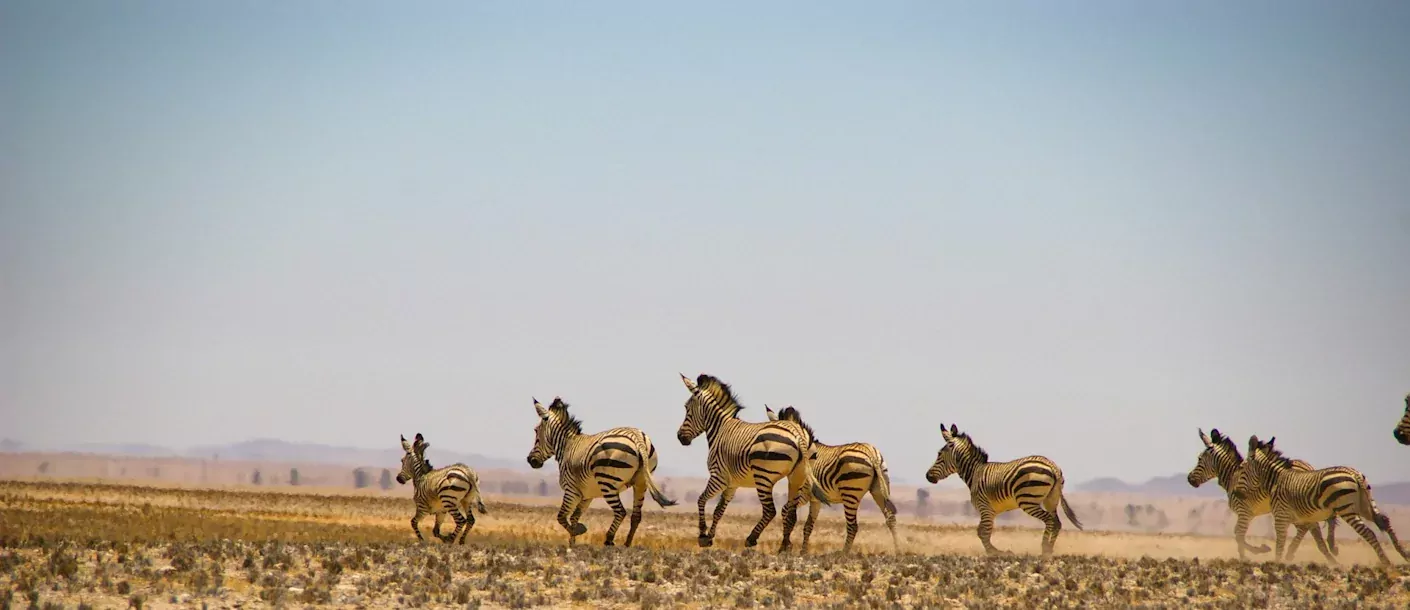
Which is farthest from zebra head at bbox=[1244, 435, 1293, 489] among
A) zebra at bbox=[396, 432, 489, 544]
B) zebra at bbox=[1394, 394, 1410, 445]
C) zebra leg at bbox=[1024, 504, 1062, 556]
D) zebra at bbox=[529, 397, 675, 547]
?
zebra at bbox=[396, 432, 489, 544]

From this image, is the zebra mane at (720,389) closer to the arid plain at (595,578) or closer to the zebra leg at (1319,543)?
the arid plain at (595,578)

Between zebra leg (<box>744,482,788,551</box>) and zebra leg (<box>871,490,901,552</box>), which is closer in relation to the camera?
zebra leg (<box>744,482,788,551</box>)

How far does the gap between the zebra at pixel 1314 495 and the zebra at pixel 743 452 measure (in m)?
12.1

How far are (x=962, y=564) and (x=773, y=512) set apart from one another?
411cm

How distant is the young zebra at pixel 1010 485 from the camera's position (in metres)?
28.0

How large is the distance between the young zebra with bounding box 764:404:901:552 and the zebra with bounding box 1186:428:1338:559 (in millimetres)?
9984

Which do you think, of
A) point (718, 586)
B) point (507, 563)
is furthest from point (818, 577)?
point (507, 563)

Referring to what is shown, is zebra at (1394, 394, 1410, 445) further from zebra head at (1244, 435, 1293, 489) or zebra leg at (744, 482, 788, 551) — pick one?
zebra leg at (744, 482, 788, 551)

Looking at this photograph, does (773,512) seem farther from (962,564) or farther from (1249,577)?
(1249,577)

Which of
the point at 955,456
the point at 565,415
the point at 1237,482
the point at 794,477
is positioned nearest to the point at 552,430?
the point at 565,415

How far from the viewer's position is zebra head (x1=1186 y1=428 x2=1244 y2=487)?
3316 centimetres

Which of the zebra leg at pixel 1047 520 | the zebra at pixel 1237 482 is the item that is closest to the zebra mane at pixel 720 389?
the zebra leg at pixel 1047 520

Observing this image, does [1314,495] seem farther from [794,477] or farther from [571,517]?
[571,517]

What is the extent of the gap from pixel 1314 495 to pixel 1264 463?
69.8 inches
